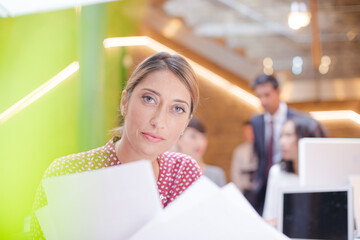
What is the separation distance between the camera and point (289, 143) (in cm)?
256

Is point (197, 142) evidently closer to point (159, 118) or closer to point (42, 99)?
point (159, 118)

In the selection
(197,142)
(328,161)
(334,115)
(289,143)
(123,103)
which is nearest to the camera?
(123,103)

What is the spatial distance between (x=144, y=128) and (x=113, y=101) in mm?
87

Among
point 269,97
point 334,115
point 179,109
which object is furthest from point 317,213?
point 334,115

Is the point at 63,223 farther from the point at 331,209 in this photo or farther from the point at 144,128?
the point at 331,209

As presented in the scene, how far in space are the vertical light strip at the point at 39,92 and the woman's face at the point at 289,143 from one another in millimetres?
2174

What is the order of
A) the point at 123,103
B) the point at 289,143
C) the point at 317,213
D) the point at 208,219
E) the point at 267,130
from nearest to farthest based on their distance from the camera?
the point at 208,219
the point at 123,103
the point at 317,213
the point at 289,143
the point at 267,130

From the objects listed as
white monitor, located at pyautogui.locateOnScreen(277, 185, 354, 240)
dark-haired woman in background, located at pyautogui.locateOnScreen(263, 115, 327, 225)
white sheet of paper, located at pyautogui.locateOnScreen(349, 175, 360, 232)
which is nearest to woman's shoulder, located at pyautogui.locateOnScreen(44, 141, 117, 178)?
white monitor, located at pyautogui.locateOnScreen(277, 185, 354, 240)

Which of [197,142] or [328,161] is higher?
[197,142]

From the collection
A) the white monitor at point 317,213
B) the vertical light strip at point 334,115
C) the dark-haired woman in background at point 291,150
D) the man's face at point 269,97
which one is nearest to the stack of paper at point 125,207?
the white monitor at point 317,213

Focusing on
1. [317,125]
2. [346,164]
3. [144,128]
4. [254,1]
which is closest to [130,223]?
[144,128]

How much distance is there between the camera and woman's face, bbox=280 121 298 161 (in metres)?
2.53

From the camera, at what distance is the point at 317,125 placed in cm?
254

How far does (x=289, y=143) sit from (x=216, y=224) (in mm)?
2186
